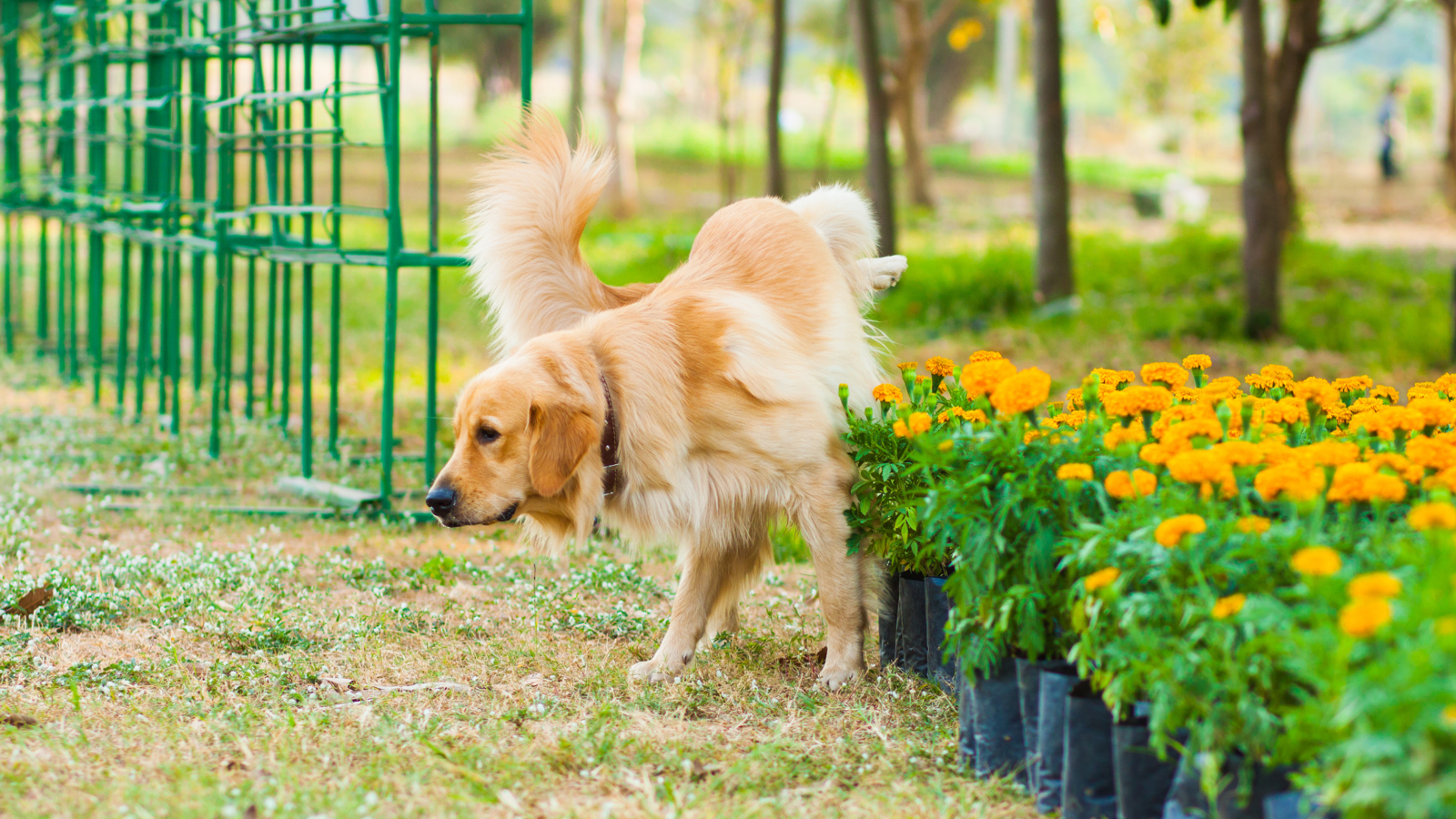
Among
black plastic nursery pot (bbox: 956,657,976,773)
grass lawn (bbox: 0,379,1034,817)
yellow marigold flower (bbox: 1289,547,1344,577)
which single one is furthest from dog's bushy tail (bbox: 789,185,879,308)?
yellow marigold flower (bbox: 1289,547,1344,577)

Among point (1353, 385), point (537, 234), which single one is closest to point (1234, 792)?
point (1353, 385)

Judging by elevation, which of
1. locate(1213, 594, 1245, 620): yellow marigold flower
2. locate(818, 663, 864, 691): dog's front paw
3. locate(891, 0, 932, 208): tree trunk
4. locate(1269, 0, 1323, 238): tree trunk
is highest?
locate(891, 0, 932, 208): tree trunk

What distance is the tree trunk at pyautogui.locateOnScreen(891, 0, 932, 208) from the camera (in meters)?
17.6

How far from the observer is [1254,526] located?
229cm

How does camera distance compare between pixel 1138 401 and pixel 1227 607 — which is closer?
pixel 1227 607

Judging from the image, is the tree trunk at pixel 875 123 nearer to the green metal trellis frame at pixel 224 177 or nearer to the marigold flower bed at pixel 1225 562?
the green metal trellis frame at pixel 224 177

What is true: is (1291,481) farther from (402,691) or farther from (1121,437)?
(402,691)

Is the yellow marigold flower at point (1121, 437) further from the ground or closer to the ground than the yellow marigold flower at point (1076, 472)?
further from the ground

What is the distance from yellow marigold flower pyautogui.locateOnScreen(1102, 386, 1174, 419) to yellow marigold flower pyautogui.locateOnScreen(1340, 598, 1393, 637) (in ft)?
3.52

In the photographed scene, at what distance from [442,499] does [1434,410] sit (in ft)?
7.94

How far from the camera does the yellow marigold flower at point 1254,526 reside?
2.29 metres

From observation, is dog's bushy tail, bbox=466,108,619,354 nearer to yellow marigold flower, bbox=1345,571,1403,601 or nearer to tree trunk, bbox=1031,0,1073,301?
yellow marigold flower, bbox=1345,571,1403,601

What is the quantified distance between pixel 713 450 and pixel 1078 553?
1284 mm

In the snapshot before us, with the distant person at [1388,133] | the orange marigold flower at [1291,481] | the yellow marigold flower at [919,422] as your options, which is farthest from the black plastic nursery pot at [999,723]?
the distant person at [1388,133]
